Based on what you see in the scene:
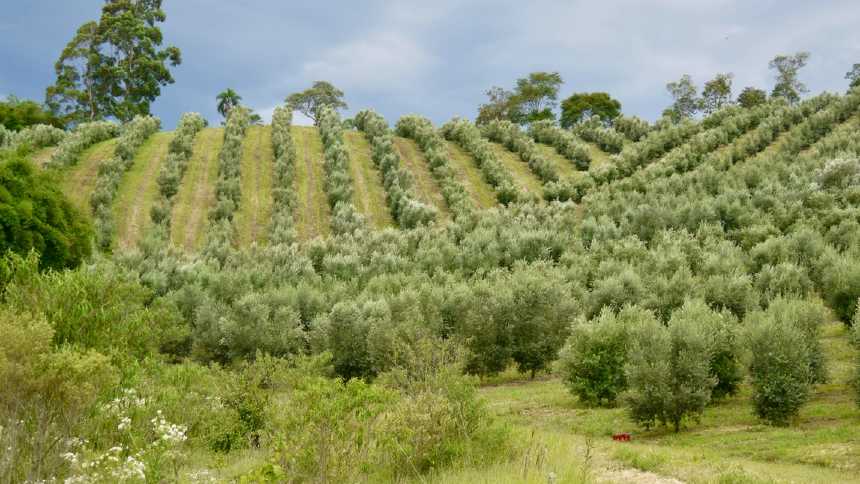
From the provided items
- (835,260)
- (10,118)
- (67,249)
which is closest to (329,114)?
(10,118)

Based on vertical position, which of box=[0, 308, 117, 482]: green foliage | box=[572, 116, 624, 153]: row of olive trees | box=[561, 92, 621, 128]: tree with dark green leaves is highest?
box=[561, 92, 621, 128]: tree with dark green leaves

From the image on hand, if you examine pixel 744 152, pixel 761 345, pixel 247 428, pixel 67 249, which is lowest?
pixel 247 428

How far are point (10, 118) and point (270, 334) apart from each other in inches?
2711

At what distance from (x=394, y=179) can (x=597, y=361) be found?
44.2 metres

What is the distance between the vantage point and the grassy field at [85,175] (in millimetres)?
57062

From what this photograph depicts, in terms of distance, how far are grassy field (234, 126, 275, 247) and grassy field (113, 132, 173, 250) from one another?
7.71m

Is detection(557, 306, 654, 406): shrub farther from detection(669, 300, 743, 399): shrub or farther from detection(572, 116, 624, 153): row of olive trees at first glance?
detection(572, 116, 624, 153): row of olive trees

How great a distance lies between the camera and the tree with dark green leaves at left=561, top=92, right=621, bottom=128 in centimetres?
12475

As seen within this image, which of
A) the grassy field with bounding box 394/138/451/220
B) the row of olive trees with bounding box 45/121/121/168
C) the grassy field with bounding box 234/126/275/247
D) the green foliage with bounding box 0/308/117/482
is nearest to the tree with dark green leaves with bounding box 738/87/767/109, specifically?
the grassy field with bounding box 394/138/451/220

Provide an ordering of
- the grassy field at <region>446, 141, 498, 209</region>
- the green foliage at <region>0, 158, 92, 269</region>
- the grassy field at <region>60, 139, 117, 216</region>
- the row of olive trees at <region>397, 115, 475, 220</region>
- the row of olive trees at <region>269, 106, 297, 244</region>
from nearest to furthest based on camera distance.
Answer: the green foliage at <region>0, 158, 92, 269</region> → the row of olive trees at <region>269, 106, 297, 244</region> → the grassy field at <region>60, 139, 117, 216</region> → the row of olive trees at <region>397, 115, 475, 220</region> → the grassy field at <region>446, 141, 498, 209</region>

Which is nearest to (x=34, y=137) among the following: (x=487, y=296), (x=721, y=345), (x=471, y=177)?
(x=471, y=177)

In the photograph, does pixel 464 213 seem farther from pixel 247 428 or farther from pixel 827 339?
pixel 247 428

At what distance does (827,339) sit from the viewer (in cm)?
3212

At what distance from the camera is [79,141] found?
6856 centimetres
